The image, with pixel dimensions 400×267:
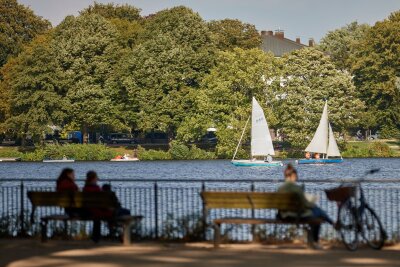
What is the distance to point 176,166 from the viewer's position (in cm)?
10956

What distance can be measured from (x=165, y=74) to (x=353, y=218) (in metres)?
92.8

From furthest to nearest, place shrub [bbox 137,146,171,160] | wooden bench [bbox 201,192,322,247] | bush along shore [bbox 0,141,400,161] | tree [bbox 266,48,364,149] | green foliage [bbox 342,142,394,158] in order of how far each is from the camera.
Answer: green foliage [bbox 342,142,394,158]
bush along shore [bbox 0,141,400,161]
shrub [bbox 137,146,171,160]
tree [bbox 266,48,364,149]
wooden bench [bbox 201,192,322,247]

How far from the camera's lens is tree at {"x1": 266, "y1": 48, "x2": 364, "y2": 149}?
379ft

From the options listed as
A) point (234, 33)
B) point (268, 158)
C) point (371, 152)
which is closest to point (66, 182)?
point (268, 158)

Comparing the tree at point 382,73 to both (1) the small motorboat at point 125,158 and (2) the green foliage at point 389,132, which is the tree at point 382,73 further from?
(1) the small motorboat at point 125,158

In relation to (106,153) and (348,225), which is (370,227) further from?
(106,153)

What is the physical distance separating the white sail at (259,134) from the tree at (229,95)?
628cm

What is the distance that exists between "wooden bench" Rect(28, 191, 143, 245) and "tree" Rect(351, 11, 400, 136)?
9940 cm

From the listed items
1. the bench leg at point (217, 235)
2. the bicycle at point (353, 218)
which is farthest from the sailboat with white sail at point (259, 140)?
the bicycle at point (353, 218)

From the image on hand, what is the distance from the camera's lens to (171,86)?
115625mm

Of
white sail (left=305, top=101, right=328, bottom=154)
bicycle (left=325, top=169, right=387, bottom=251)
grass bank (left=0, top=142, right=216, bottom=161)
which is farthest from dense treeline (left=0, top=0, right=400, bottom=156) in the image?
bicycle (left=325, top=169, right=387, bottom=251)

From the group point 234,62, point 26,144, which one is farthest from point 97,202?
point 26,144

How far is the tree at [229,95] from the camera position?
114 meters

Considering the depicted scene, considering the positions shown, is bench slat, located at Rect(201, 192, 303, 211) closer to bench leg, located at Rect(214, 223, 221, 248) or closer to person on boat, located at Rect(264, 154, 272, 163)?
bench leg, located at Rect(214, 223, 221, 248)
